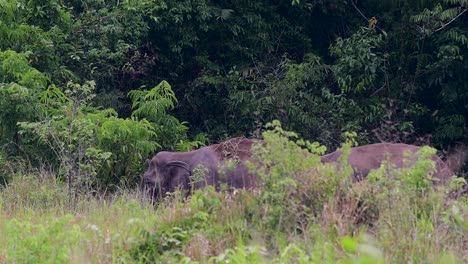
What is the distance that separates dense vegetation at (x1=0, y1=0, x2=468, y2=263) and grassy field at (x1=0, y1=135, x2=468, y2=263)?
0.01m

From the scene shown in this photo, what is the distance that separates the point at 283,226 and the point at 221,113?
10579 millimetres

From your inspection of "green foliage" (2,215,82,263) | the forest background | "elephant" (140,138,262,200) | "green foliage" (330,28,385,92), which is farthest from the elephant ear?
"green foliage" (330,28,385,92)

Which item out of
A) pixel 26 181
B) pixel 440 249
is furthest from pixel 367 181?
pixel 26 181

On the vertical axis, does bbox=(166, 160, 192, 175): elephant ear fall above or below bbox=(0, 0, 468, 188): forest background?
below

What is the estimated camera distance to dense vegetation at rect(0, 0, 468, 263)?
6949 millimetres

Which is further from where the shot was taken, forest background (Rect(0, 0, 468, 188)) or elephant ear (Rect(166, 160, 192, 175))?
forest background (Rect(0, 0, 468, 188))

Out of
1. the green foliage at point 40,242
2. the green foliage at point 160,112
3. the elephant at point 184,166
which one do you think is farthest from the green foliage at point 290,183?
the green foliage at point 160,112

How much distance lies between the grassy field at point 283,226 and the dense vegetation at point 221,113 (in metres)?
0.01

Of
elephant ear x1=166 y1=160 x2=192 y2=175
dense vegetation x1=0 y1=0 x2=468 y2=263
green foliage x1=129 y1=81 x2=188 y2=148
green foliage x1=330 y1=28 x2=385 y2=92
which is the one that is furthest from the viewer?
green foliage x1=330 y1=28 x2=385 y2=92

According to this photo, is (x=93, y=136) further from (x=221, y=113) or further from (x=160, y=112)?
(x=221, y=113)

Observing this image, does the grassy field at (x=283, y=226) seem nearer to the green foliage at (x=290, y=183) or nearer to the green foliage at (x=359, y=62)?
the green foliage at (x=290, y=183)

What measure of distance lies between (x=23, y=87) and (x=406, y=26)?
7.12 m

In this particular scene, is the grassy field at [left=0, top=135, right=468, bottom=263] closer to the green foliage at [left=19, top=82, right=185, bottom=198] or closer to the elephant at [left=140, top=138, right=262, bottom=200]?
the green foliage at [left=19, top=82, right=185, bottom=198]

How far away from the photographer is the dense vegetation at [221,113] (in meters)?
6.95
